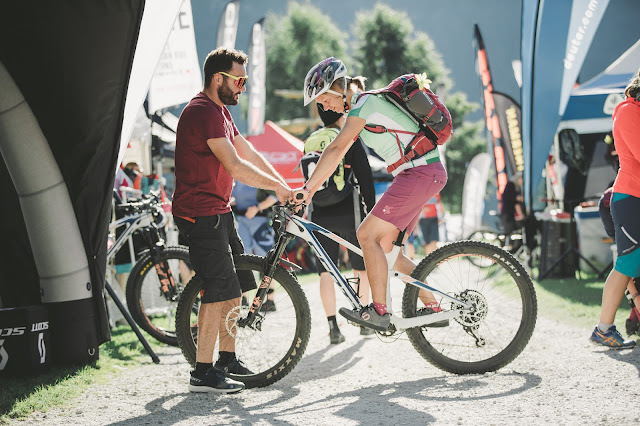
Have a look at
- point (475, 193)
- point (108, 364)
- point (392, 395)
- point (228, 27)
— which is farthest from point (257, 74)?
point (392, 395)

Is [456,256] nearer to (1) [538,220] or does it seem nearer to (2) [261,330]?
(2) [261,330]

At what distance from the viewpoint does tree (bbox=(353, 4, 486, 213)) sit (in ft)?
158

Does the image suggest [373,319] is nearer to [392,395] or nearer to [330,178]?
[392,395]

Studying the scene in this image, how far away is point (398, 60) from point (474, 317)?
151 ft

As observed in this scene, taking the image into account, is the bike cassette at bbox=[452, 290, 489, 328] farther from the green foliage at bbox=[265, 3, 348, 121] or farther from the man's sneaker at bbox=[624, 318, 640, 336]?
the green foliage at bbox=[265, 3, 348, 121]

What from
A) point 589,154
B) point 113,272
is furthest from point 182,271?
point 589,154

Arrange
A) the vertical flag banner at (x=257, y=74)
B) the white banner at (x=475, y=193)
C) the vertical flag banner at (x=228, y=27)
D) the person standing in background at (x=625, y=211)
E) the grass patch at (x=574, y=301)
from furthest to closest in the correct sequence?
the white banner at (x=475, y=193) → the vertical flag banner at (x=257, y=74) → the vertical flag banner at (x=228, y=27) → the grass patch at (x=574, y=301) → the person standing in background at (x=625, y=211)

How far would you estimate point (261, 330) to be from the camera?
4.73m

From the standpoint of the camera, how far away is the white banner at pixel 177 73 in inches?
423

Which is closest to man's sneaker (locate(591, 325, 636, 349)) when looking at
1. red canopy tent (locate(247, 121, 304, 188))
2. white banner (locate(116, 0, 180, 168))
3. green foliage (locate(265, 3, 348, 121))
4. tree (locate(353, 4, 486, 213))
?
white banner (locate(116, 0, 180, 168))

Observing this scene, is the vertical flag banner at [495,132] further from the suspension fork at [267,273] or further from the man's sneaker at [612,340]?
the suspension fork at [267,273]

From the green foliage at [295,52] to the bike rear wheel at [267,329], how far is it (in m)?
47.0

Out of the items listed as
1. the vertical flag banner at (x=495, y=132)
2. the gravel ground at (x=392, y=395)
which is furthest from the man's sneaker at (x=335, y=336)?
the vertical flag banner at (x=495, y=132)

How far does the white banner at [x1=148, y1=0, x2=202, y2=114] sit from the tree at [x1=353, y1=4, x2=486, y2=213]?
3666cm
